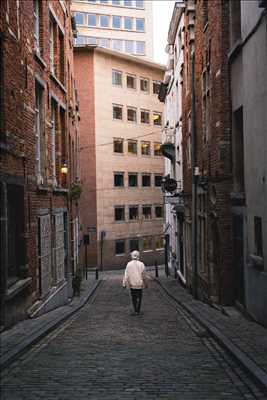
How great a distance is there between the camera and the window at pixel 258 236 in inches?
475

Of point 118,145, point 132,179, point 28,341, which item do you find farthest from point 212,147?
point 132,179

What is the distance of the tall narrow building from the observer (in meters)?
64.6

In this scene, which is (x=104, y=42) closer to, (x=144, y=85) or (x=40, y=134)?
(x=144, y=85)

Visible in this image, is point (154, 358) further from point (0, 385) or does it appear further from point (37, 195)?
point (37, 195)

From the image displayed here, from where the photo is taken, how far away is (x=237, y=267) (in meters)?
15.0

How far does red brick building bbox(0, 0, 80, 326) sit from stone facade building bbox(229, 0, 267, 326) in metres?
4.72

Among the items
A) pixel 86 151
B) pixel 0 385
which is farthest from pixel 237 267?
pixel 86 151

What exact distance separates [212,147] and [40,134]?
472 cm

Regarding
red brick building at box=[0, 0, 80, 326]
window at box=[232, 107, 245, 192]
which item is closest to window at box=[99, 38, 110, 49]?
red brick building at box=[0, 0, 80, 326]

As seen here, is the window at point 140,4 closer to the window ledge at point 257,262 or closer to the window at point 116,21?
the window at point 116,21

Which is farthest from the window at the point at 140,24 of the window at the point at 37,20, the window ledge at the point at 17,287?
the window ledge at the point at 17,287

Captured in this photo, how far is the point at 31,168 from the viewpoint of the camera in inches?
564

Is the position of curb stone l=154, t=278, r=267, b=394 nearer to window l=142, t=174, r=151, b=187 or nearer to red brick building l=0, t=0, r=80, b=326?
red brick building l=0, t=0, r=80, b=326

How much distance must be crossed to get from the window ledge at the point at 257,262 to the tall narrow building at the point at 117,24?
180 ft
